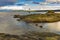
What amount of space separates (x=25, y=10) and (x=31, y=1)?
1.87 meters

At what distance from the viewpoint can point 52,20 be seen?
6.68 m

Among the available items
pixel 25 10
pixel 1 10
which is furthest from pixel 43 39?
pixel 1 10

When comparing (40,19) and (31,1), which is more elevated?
(31,1)

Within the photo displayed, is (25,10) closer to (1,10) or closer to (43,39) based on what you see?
(1,10)

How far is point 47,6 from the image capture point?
29.1ft

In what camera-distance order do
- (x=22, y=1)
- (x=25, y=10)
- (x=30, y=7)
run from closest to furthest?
(x=22, y=1) < (x=30, y=7) < (x=25, y=10)

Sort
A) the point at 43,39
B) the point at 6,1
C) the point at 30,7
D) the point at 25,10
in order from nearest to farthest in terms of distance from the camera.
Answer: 1. the point at 43,39
2. the point at 6,1
3. the point at 30,7
4. the point at 25,10

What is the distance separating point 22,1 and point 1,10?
2.68 m

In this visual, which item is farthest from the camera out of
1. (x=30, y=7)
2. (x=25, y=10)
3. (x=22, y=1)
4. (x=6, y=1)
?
(x=25, y=10)

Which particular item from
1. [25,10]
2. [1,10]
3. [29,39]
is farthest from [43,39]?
[1,10]

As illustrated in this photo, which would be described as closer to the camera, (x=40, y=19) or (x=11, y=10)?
(x=40, y=19)

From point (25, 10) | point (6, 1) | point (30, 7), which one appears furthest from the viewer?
point (25, 10)

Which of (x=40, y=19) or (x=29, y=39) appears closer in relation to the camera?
(x=29, y=39)

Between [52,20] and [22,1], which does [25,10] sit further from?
[52,20]
